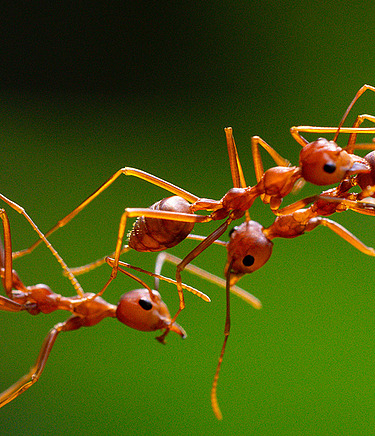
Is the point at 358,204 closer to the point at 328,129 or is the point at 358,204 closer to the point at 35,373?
the point at 328,129

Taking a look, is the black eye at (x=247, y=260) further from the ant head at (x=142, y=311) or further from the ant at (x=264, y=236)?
the ant head at (x=142, y=311)

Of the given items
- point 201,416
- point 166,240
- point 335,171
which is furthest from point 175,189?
point 201,416

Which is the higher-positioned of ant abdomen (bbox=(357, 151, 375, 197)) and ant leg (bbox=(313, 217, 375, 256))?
ant abdomen (bbox=(357, 151, 375, 197))

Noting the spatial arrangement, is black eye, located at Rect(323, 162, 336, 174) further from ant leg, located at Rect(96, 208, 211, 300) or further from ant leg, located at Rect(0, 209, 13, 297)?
ant leg, located at Rect(0, 209, 13, 297)

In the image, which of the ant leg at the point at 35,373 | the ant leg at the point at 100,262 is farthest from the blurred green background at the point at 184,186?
the ant leg at the point at 35,373

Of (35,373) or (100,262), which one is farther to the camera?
(100,262)

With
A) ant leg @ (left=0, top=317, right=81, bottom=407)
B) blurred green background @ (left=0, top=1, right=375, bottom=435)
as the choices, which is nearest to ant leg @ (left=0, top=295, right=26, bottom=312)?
ant leg @ (left=0, top=317, right=81, bottom=407)

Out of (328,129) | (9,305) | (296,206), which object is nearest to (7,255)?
(9,305)

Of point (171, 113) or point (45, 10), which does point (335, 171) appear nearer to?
point (171, 113)
